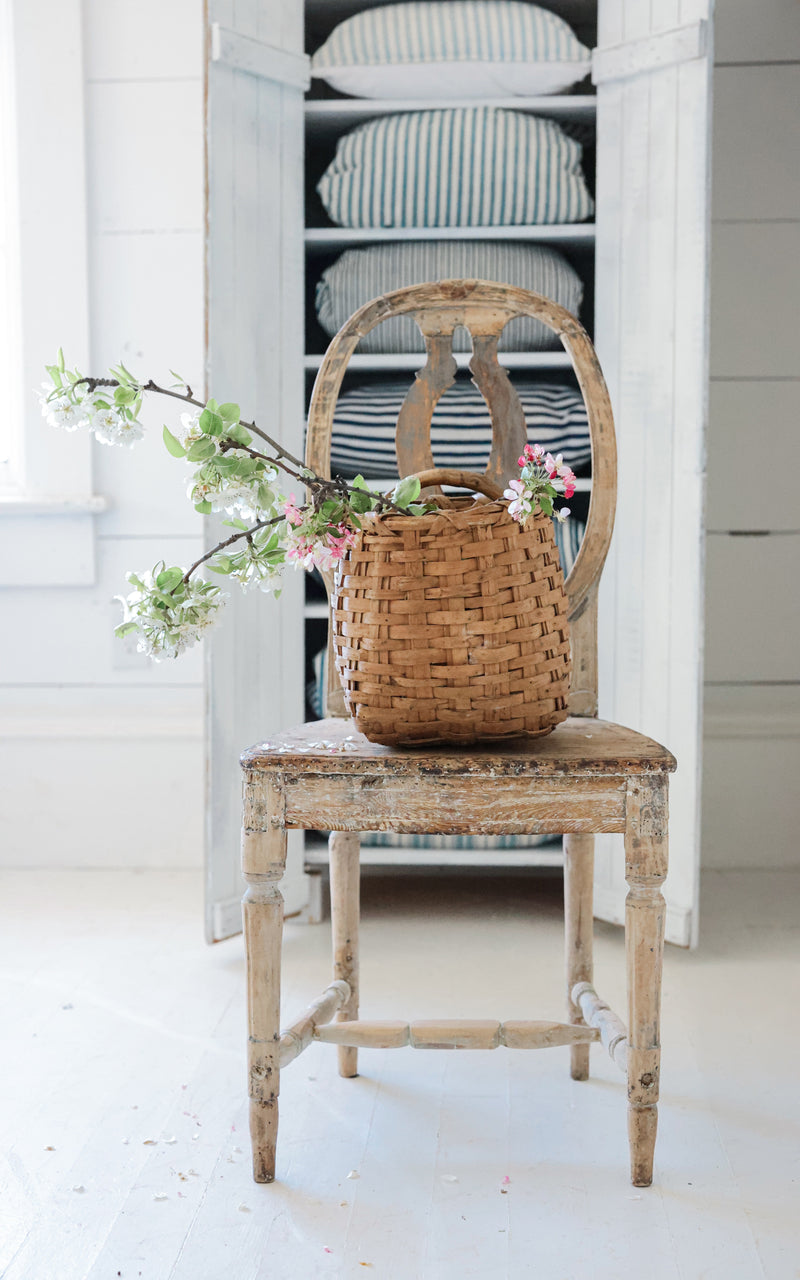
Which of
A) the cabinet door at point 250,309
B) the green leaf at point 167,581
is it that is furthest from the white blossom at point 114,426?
the cabinet door at point 250,309

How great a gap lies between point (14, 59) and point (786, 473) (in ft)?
5.65

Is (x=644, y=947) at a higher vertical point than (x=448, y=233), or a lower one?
lower

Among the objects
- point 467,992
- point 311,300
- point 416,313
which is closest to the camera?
point 416,313

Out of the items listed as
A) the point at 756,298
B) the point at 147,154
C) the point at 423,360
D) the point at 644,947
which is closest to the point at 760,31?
the point at 756,298

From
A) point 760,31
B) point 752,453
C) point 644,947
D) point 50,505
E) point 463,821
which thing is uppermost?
point 760,31

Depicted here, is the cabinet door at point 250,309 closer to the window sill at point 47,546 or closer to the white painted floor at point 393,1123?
the white painted floor at point 393,1123

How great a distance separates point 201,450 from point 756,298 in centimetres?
154

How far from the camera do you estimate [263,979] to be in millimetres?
1097

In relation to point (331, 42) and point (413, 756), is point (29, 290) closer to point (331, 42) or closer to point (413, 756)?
point (331, 42)

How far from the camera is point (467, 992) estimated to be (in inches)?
64.1

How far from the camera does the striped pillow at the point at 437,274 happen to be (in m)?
1.87

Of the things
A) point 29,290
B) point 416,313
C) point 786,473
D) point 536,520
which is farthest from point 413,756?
point 29,290

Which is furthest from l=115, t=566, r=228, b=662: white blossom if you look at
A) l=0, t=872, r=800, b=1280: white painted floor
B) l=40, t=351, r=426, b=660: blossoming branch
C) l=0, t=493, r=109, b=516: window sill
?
l=0, t=493, r=109, b=516: window sill

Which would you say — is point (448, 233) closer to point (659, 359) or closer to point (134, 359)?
point (659, 359)
